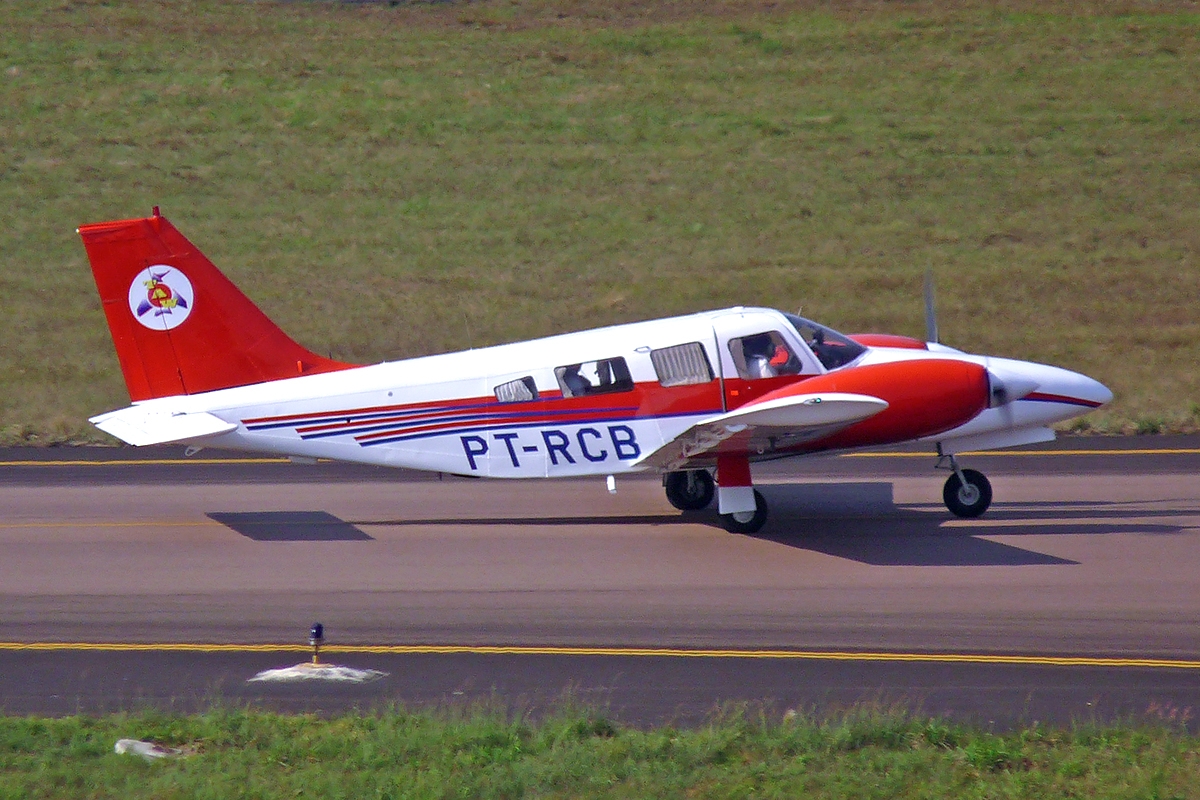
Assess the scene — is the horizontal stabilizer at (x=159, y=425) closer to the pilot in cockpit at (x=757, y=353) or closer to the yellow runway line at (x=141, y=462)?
the yellow runway line at (x=141, y=462)

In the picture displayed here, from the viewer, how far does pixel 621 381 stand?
13422mm

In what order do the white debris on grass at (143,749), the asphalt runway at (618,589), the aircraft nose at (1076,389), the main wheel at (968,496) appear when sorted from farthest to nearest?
the main wheel at (968,496)
the aircraft nose at (1076,389)
the asphalt runway at (618,589)
the white debris on grass at (143,749)

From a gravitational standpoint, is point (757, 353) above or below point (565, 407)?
above

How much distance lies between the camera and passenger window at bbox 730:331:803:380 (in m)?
13.4

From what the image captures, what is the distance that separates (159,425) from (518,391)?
3.60 m

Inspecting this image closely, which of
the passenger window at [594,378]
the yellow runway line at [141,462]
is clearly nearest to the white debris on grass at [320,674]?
the passenger window at [594,378]

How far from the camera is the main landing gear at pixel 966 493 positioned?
13.9m

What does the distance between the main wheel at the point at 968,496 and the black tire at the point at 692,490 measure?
2.60 meters

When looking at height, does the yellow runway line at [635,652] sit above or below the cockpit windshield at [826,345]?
below

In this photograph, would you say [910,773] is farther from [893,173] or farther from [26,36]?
[26,36]

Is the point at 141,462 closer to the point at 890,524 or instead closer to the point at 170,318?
the point at 170,318

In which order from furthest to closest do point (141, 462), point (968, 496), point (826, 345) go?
point (141, 462)
point (968, 496)
point (826, 345)

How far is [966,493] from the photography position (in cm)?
1391

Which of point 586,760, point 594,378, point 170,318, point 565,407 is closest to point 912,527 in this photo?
point 594,378
